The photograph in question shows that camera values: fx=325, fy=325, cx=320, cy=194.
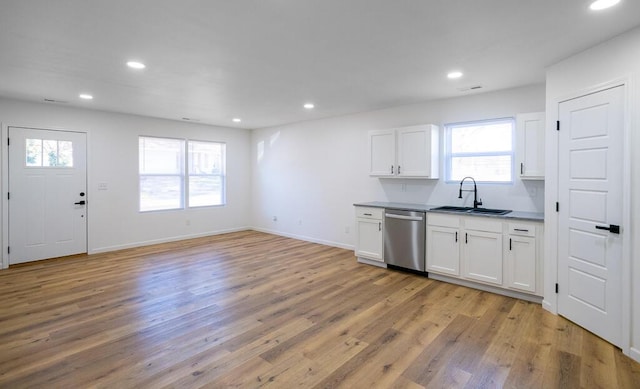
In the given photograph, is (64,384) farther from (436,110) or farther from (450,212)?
(436,110)

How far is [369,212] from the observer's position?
5.08 m

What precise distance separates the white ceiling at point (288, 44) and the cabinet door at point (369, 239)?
6.37 ft

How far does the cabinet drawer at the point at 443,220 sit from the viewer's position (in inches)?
163

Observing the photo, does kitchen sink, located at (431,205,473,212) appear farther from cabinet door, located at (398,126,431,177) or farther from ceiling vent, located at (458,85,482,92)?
ceiling vent, located at (458,85,482,92)

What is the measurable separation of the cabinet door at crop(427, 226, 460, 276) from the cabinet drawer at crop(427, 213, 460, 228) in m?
0.05

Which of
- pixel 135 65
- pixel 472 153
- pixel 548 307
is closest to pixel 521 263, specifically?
pixel 548 307

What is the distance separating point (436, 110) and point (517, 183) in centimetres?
156

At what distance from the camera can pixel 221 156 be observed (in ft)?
25.1

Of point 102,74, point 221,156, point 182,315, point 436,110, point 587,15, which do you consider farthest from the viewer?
point 221,156

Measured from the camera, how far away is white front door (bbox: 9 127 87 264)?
5004 mm

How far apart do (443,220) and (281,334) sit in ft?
8.43

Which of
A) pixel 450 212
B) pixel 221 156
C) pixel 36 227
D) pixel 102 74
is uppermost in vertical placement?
pixel 102 74

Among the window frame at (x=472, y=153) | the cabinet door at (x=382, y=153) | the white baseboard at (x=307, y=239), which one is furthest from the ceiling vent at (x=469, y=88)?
the white baseboard at (x=307, y=239)

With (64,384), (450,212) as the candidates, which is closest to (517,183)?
(450,212)
